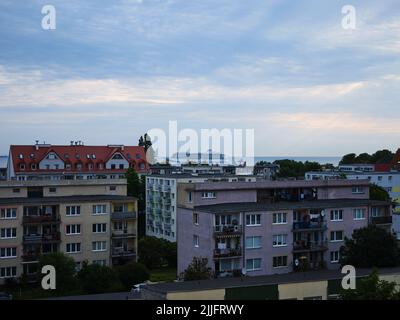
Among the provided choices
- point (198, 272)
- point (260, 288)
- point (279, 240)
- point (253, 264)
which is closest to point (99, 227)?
point (253, 264)

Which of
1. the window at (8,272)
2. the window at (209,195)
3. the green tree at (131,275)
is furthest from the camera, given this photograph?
the window at (8,272)

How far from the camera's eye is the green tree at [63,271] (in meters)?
23.1

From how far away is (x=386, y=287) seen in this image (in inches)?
483

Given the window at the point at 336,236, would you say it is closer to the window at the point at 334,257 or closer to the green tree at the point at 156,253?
the window at the point at 334,257

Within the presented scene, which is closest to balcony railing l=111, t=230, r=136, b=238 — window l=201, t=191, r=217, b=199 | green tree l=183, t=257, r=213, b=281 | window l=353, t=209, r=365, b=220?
window l=201, t=191, r=217, b=199

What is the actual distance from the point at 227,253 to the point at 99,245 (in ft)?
27.3

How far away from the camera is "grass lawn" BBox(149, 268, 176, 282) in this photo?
27734 mm

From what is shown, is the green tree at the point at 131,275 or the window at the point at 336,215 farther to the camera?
the window at the point at 336,215

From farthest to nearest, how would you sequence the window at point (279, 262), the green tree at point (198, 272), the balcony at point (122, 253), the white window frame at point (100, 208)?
the balcony at point (122, 253), the white window frame at point (100, 208), the window at point (279, 262), the green tree at point (198, 272)

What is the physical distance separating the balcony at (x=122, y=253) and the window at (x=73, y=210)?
287cm

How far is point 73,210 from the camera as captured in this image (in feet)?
94.1

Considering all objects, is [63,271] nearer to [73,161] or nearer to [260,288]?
[260,288]

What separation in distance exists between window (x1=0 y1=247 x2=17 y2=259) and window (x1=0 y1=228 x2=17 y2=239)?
0.58 m

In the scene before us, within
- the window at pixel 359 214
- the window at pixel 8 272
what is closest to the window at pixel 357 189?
the window at pixel 359 214
